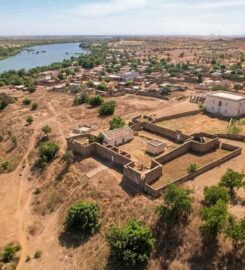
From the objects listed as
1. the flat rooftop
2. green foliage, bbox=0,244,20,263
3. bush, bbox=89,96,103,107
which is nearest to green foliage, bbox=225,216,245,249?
green foliage, bbox=0,244,20,263

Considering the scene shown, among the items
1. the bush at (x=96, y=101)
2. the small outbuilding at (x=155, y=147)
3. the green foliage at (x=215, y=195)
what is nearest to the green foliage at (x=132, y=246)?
the green foliage at (x=215, y=195)

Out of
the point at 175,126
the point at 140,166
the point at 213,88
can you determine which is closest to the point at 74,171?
the point at 140,166

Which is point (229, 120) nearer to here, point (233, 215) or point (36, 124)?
point (233, 215)

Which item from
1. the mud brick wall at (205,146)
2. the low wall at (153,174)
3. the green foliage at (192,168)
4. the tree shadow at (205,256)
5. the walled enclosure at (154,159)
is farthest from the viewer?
the mud brick wall at (205,146)

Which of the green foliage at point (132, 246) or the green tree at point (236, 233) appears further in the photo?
the green foliage at point (132, 246)

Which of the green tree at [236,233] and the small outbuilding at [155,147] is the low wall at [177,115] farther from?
the green tree at [236,233]

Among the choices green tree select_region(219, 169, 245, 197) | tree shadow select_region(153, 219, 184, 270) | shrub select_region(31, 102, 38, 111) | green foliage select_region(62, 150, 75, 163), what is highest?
green tree select_region(219, 169, 245, 197)

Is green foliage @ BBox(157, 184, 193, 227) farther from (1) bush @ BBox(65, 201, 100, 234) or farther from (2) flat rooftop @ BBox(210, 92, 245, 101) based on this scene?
(2) flat rooftop @ BBox(210, 92, 245, 101)
